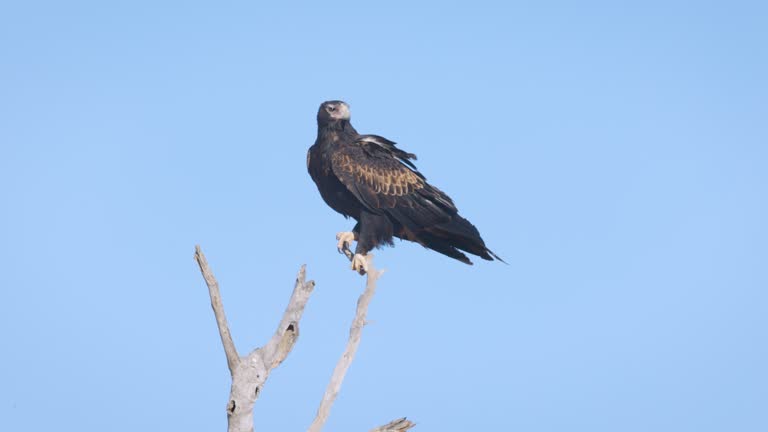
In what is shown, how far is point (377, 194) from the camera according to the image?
13062 mm

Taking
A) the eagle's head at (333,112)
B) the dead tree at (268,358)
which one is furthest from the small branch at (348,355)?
the eagle's head at (333,112)

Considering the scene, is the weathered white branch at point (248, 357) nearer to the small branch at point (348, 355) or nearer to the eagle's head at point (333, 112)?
the small branch at point (348, 355)

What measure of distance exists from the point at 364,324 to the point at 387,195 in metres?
3.33

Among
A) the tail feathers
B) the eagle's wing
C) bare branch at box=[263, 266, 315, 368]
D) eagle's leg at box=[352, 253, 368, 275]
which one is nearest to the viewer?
bare branch at box=[263, 266, 315, 368]

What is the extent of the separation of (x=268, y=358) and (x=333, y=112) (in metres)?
4.70

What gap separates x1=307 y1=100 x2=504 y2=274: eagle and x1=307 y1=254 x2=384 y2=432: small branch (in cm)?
243

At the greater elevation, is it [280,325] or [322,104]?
[322,104]

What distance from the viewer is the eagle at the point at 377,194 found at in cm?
1304

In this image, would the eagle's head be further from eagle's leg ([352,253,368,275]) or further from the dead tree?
the dead tree

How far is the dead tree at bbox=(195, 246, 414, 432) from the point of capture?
948 cm

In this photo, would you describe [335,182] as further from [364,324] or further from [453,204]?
[364,324]

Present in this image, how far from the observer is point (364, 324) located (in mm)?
10086

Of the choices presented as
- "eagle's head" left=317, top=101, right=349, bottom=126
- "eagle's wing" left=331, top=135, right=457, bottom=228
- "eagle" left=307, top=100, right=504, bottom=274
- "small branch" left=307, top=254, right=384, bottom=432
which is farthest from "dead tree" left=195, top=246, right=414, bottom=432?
"eagle's head" left=317, top=101, right=349, bottom=126

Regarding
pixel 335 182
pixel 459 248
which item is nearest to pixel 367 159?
pixel 335 182
